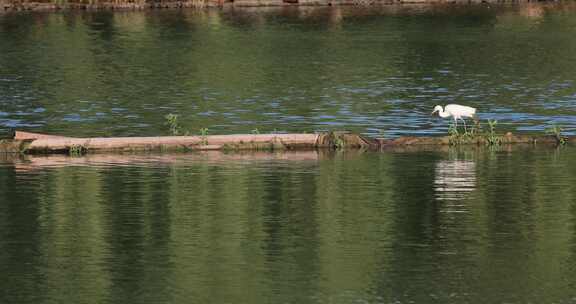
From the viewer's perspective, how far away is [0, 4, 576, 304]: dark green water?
73.0 ft

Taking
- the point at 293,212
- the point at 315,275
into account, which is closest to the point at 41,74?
the point at 293,212

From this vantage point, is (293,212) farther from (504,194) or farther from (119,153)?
(119,153)

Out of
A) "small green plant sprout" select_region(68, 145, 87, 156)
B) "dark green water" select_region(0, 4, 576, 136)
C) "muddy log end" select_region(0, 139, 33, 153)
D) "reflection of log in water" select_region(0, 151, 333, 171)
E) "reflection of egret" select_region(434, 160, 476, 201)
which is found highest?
"muddy log end" select_region(0, 139, 33, 153)

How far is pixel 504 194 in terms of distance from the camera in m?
30.4

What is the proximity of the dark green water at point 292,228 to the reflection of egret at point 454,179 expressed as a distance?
43 millimetres

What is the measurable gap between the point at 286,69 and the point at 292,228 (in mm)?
40815

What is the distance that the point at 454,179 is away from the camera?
32375 mm

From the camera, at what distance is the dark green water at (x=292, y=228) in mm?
21844

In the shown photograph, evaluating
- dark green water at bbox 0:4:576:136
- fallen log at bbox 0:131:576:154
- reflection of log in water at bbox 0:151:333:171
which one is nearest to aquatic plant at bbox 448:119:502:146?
fallen log at bbox 0:131:576:154

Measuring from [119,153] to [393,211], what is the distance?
1002 cm

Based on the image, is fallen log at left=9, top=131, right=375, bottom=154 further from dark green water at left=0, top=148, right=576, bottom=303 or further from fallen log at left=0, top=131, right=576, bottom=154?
dark green water at left=0, top=148, right=576, bottom=303

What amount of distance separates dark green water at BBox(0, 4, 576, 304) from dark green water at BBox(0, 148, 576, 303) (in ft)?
0.19

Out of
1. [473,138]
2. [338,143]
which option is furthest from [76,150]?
[473,138]

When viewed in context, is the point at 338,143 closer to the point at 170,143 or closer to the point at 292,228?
the point at 170,143
